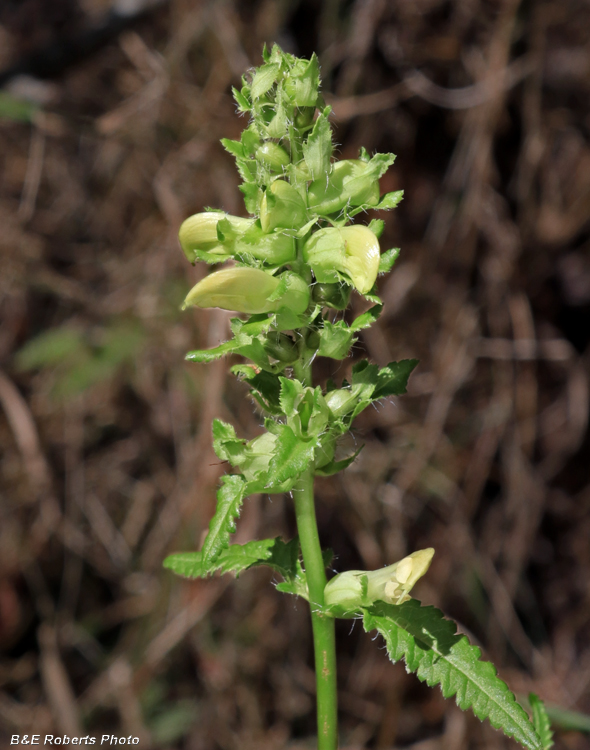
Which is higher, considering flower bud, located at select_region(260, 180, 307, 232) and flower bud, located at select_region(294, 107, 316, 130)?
flower bud, located at select_region(294, 107, 316, 130)

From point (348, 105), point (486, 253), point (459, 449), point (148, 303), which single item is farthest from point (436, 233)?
point (148, 303)

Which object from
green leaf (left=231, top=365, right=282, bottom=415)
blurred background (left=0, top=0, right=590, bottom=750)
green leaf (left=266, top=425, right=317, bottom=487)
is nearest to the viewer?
green leaf (left=266, top=425, right=317, bottom=487)

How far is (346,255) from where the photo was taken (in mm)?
1103

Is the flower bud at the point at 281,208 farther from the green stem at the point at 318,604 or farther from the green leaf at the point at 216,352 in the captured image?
the green stem at the point at 318,604

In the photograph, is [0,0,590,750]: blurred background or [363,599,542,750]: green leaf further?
[0,0,590,750]: blurred background

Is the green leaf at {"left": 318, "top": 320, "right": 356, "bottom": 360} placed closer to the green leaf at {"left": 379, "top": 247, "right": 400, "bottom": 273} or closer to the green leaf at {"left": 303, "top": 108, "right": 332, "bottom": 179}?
the green leaf at {"left": 379, "top": 247, "right": 400, "bottom": 273}

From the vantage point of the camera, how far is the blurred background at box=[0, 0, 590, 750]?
3.80 metres

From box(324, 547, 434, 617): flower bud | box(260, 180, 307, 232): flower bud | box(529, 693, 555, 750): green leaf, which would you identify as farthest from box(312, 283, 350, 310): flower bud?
box(529, 693, 555, 750): green leaf

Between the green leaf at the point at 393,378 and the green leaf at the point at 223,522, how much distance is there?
1.08 feet

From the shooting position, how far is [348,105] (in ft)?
12.8

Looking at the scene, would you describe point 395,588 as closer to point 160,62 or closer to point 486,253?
point 486,253

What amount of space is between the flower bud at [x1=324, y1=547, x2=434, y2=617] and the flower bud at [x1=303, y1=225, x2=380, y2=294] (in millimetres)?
→ 484

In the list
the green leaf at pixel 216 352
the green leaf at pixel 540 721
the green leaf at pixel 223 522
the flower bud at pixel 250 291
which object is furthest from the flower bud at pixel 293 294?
the green leaf at pixel 540 721

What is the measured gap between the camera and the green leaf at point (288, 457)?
0.98 metres
